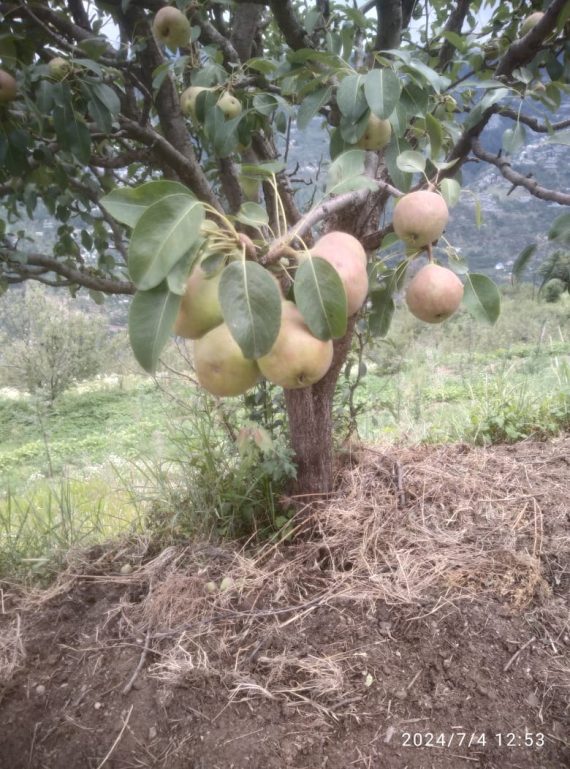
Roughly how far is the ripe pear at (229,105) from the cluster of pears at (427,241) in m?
0.76

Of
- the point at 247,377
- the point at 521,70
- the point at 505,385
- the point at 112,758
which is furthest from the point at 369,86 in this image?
the point at 505,385

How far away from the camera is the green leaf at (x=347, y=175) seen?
0.83m

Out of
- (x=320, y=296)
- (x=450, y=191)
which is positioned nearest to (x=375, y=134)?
(x=450, y=191)

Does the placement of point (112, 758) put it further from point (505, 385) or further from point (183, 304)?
point (505, 385)

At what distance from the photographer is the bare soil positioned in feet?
3.79

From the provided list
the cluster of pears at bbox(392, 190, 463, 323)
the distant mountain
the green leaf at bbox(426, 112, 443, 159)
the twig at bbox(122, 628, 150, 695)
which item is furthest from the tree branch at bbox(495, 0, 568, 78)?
the distant mountain

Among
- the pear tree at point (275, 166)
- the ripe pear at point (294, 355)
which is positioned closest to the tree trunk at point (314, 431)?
the pear tree at point (275, 166)

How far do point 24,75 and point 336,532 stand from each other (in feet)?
5.15

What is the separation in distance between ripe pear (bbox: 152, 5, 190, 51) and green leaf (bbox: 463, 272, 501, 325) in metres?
1.09

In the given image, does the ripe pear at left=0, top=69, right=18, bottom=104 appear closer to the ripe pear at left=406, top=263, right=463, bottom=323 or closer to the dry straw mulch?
the ripe pear at left=406, top=263, right=463, bottom=323

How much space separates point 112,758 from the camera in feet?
3.81

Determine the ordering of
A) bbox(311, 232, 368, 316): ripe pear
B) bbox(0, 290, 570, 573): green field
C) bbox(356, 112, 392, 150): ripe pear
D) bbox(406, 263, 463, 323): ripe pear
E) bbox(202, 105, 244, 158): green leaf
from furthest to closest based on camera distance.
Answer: bbox(0, 290, 570, 573): green field, bbox(202, 105, 244, 158): green leaf, bbox(356, 112, 392, 150): ripe pear, bbox(406, 263, 463, 323): ripe pear, bbox(311, 232, 368, 316): ripe pear

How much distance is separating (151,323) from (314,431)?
1180mm

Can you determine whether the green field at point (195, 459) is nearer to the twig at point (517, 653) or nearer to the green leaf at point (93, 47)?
the twig at point (517, 653)
